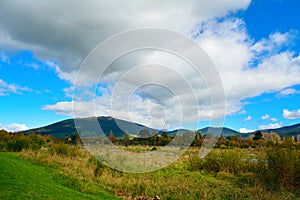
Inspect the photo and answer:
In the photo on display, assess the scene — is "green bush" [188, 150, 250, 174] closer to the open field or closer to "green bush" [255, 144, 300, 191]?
the open field

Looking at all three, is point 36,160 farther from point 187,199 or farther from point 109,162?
point 187,199

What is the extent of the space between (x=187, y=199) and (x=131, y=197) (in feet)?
8.31

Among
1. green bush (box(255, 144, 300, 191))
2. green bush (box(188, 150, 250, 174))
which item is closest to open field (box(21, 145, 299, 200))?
green bush (box(188, 150, 250, 174))

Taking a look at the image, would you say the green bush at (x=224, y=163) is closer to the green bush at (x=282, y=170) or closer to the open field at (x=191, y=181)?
the open field at (x=191, y=181)

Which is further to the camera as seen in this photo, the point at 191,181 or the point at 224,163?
the point at 224,163

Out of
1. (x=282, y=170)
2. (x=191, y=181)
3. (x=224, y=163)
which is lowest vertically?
(x=191, y=181)

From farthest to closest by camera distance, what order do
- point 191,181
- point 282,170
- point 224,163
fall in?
1. point 224,163
2. point 191,181
3. point 282,170

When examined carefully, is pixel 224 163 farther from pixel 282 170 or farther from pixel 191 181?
pixel 191 181

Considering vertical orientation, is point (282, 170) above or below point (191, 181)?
above

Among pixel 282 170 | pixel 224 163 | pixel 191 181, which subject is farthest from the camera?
pixel 224 163

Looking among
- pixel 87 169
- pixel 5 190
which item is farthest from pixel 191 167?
pixel 5 190

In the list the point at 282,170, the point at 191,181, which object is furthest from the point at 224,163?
the point at 191,181

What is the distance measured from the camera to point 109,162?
19.2m

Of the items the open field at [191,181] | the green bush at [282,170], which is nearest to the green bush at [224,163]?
the open field at [191,181]
